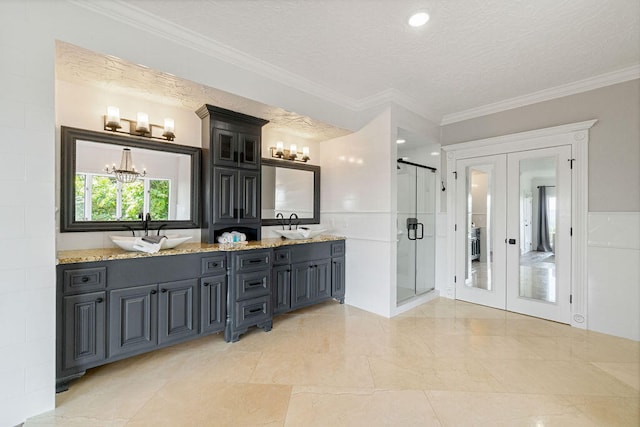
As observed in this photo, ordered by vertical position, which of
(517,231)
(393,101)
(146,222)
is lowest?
(517,231)

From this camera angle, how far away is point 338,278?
3.92 m

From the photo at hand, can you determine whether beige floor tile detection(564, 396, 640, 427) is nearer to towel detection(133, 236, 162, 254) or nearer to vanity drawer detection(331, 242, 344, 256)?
vanity drawer detection(331, 242, 344, 256)

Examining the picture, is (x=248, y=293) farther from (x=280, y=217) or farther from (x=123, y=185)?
(x=123, y=185)

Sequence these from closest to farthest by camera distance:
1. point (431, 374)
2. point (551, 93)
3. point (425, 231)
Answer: point (431, 374) < point (551, 93) < point (425, 231)

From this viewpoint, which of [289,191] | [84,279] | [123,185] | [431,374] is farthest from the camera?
[289,191]

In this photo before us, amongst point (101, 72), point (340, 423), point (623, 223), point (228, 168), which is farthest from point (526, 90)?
point (101, 72)

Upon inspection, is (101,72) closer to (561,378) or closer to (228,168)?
(228,168)

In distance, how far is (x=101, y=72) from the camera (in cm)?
225

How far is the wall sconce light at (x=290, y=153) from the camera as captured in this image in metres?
3.85

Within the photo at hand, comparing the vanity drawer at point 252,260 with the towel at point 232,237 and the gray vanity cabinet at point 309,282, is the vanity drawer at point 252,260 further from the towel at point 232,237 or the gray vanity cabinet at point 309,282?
the gray vanity cabinet at point 309,282

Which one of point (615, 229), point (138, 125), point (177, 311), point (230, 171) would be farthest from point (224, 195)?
point (615, 229)

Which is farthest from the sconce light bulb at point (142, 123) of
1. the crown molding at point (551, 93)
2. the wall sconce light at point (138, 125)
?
the crown molding at point (551, 93)

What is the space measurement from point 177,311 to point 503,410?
262 centimetres

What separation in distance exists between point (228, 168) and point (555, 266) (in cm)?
414
